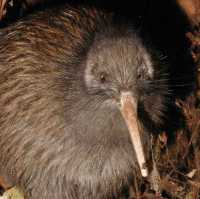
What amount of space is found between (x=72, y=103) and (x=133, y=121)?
45 centimetres

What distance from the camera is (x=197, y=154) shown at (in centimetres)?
427

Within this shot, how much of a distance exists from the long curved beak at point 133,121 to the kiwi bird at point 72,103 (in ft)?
0.21

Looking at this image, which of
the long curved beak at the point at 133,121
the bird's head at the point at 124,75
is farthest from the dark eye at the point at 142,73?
the long curved beak at the point at 133,121

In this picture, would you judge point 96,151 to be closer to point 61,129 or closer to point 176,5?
point 61,129

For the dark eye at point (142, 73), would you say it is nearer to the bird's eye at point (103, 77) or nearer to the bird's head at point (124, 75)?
the bird's head at point (124, 75)

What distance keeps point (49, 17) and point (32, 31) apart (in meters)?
0.15

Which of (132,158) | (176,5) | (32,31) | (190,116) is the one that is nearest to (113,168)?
(132,158)

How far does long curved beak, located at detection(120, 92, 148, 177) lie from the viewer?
3459mm

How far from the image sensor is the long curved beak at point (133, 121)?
136 inches

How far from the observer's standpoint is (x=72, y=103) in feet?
12.3

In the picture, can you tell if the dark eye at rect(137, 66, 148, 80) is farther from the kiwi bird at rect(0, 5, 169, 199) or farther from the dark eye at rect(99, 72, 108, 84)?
the dark eye at rect(99, 72, 108, 84)

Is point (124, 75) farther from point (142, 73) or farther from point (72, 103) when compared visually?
point (72, 103)

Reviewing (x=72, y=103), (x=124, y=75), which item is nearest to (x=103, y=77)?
(x=124, y=75)

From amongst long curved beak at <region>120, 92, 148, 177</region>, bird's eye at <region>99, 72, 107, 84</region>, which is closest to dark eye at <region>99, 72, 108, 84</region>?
bird's eye at <region>99, 72, 107, 84</region>
